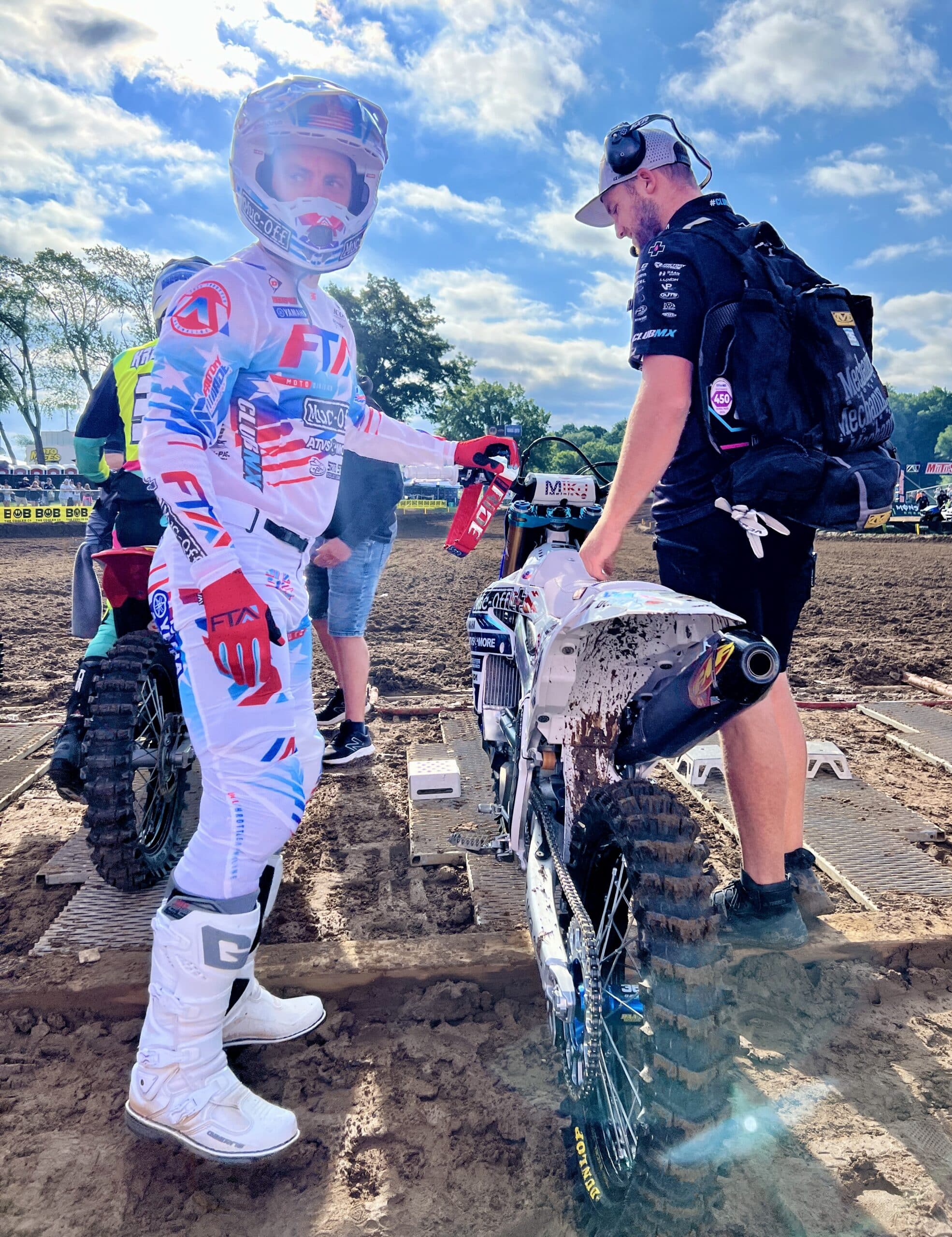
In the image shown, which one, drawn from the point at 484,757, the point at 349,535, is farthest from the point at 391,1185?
the point at 349,535


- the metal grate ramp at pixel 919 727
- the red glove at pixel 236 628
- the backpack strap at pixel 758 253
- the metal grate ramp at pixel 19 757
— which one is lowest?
the metal grate ramp at pixel 19 757

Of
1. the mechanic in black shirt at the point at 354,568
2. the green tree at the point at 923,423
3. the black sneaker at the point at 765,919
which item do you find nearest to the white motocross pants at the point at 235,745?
the black sneaker at the point at 765,919

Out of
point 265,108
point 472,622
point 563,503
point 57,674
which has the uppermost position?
point 265,108

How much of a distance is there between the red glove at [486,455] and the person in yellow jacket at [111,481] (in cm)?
136

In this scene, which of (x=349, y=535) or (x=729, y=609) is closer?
(x=729, y=609)

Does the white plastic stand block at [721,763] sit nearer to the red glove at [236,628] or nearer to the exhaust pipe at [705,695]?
the exhaust pipe at [705,695]

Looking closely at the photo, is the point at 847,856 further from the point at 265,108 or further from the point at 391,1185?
the point at 265,108

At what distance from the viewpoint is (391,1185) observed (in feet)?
5.82

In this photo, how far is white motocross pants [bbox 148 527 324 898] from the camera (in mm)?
1870

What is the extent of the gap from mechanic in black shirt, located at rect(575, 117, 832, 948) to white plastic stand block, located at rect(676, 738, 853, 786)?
1216 mm

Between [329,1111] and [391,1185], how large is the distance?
0.28 meters

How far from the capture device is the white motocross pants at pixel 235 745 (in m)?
1.87

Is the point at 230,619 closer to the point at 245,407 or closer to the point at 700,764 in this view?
the point at 245,407

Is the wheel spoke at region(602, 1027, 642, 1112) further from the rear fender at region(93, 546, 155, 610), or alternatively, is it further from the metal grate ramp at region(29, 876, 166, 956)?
the rear fender at region(93, 546, 155, 610)
